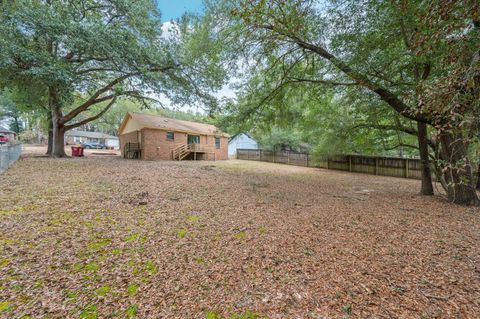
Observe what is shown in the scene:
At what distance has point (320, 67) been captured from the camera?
258 inches

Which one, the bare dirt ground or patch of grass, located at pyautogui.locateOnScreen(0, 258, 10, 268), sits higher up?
patch of grass, located at pyautogui.locateOnScreen(0, 258, 10, 268)

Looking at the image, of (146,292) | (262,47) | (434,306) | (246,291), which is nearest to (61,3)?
(262,47)

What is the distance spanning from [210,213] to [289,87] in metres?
5.36

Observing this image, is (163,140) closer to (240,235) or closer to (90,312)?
(240,235)


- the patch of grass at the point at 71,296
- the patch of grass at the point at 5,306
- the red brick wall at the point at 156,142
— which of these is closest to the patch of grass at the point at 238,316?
the patch of grass at the point at 71,296

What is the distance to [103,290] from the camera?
200 centimetres

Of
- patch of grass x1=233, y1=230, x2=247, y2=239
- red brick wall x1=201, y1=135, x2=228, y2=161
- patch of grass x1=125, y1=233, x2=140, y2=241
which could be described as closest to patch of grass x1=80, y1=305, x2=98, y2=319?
patch of grass x1=125, y1=233, x2=140, y2=241

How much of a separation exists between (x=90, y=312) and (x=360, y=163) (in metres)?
14.8

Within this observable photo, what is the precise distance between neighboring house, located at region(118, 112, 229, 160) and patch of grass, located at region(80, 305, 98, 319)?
49.5ft

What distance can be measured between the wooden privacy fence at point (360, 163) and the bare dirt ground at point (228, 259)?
23.5 ft

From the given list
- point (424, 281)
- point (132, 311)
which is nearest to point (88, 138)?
point (132, 311)

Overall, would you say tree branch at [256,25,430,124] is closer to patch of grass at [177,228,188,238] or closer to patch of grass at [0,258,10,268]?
patch of grass at [177,228,188,238]

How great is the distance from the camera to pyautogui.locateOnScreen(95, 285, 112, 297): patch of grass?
1.95 metres

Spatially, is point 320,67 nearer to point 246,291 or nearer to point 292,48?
point 292,48
